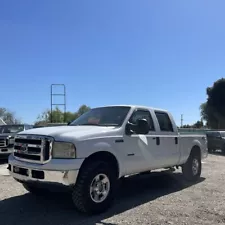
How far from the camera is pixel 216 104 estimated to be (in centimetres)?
4544

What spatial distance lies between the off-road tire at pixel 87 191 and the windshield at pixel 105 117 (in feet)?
3.90

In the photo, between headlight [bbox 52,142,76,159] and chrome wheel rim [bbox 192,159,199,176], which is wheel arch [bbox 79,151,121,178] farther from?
Result: chrome wheel rim [bbox 192,159,199,176]

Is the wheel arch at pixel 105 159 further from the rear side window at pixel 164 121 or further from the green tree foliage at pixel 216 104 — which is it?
the green tree foliage at pixel 216 104

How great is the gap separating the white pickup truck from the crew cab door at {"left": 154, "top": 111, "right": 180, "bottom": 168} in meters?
0.02

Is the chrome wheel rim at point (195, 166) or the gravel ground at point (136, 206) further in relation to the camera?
the chrome wheel rim at point (195, 166)

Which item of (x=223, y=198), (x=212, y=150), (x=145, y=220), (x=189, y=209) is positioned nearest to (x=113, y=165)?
(x=145, y=220)

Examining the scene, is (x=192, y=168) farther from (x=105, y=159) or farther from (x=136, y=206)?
(x=105, y=159)

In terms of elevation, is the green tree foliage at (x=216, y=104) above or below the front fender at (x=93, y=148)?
above

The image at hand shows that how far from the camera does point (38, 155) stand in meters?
5.41

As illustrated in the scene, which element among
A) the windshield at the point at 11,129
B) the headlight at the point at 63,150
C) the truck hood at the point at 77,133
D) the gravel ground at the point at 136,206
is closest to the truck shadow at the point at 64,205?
the gravel ground at the point at 136,206

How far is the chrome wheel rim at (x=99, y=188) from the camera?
18.0 ft

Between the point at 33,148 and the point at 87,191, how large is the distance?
1237 mm

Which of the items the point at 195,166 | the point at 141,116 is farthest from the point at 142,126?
the point at 195,166

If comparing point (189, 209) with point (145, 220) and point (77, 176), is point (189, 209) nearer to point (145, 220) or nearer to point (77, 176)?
point (145, 220)
